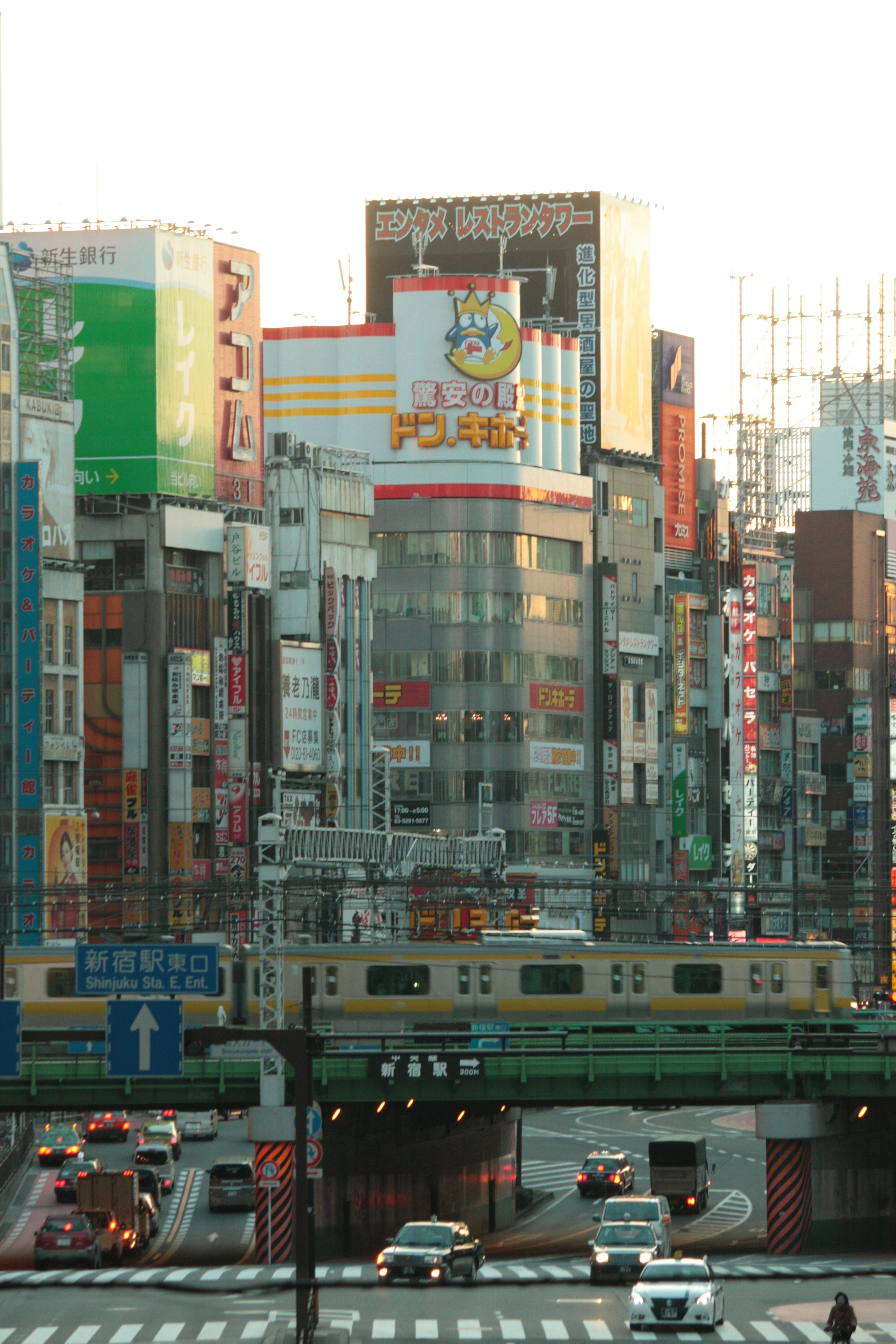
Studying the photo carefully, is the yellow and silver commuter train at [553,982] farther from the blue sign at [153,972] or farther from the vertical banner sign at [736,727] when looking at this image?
the vertical banner sign at [736,727]

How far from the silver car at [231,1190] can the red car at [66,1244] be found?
16.2 metres

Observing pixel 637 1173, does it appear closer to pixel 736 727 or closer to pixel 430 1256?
pixel 430 1256

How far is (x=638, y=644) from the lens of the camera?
147 metres

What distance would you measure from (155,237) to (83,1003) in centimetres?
5292

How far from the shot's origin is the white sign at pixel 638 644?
14625cm

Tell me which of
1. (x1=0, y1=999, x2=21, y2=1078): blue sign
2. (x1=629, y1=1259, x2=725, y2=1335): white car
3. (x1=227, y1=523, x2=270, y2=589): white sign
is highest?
(x1=227, y1=523, x2=270, y2=589): white sign

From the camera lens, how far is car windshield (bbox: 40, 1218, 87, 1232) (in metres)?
63.1

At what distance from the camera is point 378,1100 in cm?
6844

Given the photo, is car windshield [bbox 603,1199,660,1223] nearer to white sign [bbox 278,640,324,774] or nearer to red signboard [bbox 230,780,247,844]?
red signboard [bbox 230,780,247,844]

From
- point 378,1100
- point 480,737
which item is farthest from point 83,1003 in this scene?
point 480,737

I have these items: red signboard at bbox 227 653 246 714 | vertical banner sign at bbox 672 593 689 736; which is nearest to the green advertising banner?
red signboard at bbox 227 653 246 714

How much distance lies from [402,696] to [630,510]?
1987 centimetres

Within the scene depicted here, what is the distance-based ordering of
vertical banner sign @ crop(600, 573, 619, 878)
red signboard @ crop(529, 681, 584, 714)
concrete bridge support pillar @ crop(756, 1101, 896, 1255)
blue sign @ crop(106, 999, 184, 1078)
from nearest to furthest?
blue sign @ crop(106, 999, 184, 1078) → concrete bridge support pillar @ crop(756, 1101, 896, 1255) → red signboard @ crop(529, 681, 584, 714) → vertical banner sign @ crop(600, 573, 619, 878)

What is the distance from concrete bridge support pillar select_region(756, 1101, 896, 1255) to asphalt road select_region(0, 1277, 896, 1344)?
37.3ft
